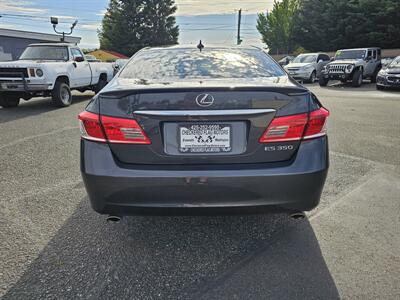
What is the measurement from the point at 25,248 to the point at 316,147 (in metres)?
2.34

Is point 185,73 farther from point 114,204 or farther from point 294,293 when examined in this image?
point 294,293

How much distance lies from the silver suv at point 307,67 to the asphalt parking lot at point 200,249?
54.1 feet

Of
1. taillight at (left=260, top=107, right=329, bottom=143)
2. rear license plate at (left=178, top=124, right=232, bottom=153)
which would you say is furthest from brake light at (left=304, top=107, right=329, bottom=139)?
rear license plate at (left=178, top=124, right=232, bottom=153)

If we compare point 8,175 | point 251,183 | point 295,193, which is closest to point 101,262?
point 251,183

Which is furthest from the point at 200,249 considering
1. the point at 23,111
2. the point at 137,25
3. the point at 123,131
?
the point at 137,25

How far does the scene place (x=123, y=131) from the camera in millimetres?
2107

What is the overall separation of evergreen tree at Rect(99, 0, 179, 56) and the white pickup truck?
1695 inches

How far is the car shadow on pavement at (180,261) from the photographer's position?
2.12m

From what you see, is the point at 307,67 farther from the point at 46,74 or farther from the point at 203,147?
the point at 203,147

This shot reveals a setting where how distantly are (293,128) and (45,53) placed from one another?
390 inches

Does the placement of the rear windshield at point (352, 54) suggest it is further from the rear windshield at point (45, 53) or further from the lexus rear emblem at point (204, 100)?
the lexus rear emblem at point (204, 100)

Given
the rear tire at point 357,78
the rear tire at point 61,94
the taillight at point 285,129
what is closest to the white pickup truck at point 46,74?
the rear tire at point 61,94

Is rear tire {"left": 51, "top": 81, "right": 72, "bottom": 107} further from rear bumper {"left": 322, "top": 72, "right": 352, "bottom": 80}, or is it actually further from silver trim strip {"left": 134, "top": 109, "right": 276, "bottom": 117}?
rear bumper {"left": 322, "top": 72, "right": 352, "bottom": 80}

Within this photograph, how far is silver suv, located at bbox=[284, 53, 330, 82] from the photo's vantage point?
1944cm
